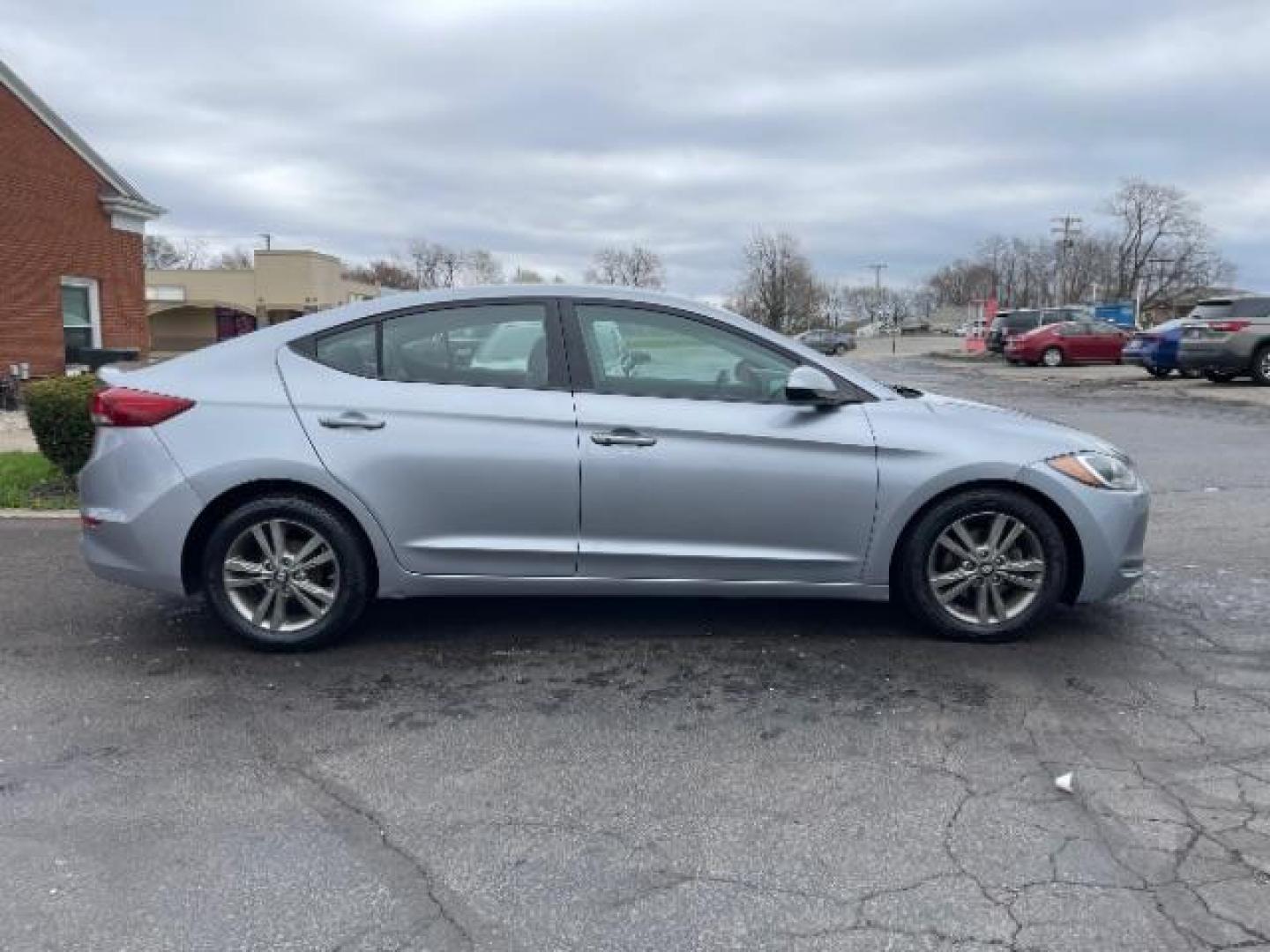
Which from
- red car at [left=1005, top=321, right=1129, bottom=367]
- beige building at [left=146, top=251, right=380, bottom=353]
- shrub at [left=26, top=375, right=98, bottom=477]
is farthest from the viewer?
beige building at [left=146, top=251, right=380, bottom=353]

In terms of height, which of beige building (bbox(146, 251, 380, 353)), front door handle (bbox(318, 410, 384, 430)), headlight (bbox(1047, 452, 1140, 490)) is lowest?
headlight (bbox(1047, 452, 1140, 490))

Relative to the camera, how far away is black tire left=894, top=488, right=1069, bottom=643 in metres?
4.52

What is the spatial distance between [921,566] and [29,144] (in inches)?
786

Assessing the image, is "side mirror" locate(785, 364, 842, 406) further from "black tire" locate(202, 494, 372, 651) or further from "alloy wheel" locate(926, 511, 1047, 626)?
"black tire" locate(202, 494, 372, 651)

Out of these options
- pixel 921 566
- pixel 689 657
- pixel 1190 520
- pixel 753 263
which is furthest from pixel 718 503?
pixel 753 263

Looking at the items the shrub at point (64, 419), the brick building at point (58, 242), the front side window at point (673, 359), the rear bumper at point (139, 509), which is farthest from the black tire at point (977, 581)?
the brick building at point (58, 242)

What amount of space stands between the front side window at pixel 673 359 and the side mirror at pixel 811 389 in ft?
0.31

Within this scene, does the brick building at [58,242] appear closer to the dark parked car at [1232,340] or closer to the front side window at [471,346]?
the front side window at [471,346]

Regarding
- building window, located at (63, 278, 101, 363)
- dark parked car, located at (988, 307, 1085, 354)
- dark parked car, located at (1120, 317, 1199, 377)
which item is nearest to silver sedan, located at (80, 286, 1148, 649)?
building window, located at (63, 278, 101, 363)

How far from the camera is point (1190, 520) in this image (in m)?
7.46

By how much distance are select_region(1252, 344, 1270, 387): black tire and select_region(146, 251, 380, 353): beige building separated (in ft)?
151

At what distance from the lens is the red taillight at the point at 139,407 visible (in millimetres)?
4430

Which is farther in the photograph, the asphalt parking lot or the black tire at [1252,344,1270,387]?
the black tire at [1252,344,1270,387]

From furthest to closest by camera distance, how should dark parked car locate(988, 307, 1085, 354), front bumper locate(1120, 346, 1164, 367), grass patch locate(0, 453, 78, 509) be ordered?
dark parked car locate(988, 307, 1085, 354)
front bumper locate(1120, 346, 1164, 367)
grass patch locate(0, 453, 78, 509)
